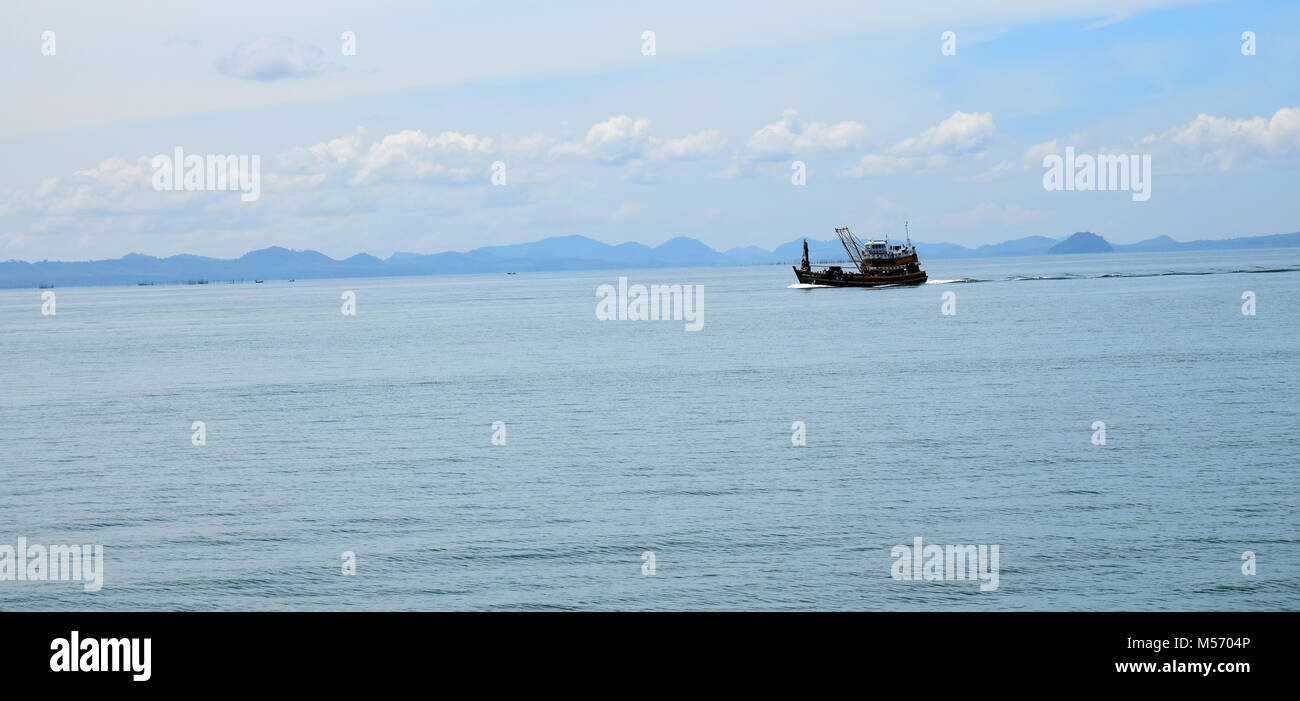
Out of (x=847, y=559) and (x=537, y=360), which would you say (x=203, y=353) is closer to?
(x=537, y=360)

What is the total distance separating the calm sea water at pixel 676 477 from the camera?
1076 inches

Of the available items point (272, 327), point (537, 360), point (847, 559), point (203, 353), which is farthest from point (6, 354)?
point (847, 559)

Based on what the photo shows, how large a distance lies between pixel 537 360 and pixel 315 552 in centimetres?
5929

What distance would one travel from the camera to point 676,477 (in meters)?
40.4

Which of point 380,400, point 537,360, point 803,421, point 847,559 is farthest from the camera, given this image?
point 537,360

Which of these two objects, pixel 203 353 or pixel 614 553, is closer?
pixel 614 553

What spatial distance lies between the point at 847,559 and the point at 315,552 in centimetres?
1442

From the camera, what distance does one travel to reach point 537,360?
9025 cm

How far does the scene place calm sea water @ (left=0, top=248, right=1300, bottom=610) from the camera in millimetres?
27328

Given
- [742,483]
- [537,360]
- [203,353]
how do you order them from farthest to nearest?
[203,353], [537,360], [742,483]
